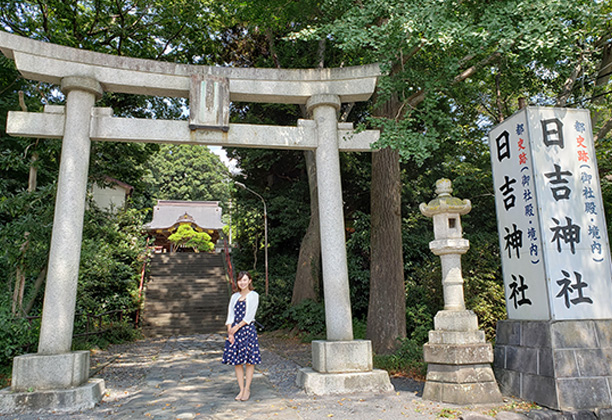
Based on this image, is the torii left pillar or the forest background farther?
the forest background

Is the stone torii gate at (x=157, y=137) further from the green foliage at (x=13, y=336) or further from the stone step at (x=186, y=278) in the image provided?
the stone step at (x=186, y=278)

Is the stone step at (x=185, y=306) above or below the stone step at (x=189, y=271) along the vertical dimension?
below

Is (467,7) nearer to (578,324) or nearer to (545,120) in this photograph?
(545,120)

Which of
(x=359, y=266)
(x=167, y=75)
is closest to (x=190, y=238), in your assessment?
(x=359, y=266)

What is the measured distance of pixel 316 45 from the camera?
41.3 ft

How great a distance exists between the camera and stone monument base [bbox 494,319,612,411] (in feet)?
15.6

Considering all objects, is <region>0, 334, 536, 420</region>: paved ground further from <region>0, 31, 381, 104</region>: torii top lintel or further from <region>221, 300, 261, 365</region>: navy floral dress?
<region>0, 31, 381, 104</region>: torii top lintel

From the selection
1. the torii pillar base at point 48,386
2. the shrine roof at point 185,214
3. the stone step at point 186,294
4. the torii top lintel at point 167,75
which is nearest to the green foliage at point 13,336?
the torii pillar base at point 48,386

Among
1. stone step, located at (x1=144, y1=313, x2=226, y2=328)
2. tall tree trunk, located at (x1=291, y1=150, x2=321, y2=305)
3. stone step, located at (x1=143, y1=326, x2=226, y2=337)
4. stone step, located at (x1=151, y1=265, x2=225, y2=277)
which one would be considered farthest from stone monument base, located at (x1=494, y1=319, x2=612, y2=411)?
stone step, located at (x1=151, y1=265, x2=225, y2=277)

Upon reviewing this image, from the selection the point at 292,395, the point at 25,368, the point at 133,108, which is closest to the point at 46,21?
the point at 133,108

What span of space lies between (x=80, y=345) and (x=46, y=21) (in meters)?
7.46

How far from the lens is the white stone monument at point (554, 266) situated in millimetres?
4875

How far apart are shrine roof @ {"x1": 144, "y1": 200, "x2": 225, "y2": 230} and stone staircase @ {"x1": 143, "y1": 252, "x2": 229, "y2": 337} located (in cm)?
530

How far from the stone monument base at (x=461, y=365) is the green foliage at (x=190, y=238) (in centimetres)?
2212
